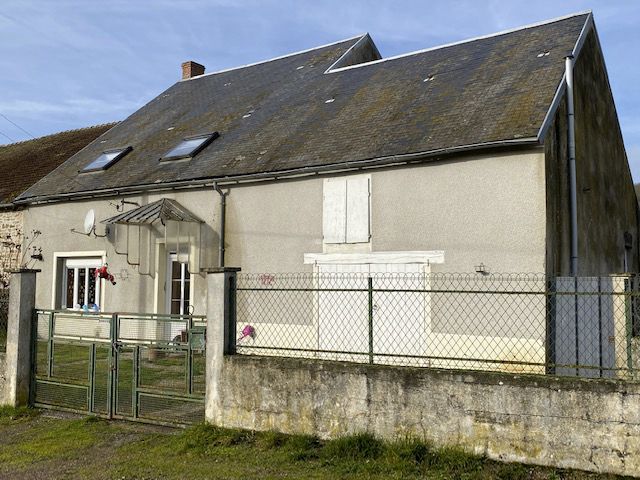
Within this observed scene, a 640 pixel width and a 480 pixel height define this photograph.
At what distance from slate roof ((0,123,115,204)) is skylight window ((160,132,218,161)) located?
313 centimetres

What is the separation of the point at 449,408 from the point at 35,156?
18.7 meters

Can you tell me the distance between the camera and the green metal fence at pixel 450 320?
9023 millimetres

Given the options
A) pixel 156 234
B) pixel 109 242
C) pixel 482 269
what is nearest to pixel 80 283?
pixel 109 242

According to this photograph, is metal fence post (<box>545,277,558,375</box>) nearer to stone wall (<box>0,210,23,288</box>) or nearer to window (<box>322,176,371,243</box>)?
window (<box>322,176,371,243</box>)

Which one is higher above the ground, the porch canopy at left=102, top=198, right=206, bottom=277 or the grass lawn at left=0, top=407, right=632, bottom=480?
the porch canopy at left=102, top=198, right=206, bottom=277

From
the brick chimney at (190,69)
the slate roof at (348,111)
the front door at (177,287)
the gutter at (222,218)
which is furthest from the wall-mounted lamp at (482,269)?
the brick chimney at (190,69)

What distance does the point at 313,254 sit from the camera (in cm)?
1187

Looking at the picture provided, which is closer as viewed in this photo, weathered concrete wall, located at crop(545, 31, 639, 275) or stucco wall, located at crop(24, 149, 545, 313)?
stucco wall, located at crop(24, 149, 545, 313)

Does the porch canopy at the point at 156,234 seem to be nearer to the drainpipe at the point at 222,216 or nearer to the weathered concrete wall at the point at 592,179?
the drainpipe at the point at 222,216

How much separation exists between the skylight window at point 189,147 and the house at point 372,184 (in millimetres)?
53

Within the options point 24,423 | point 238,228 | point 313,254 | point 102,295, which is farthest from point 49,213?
point 24,423

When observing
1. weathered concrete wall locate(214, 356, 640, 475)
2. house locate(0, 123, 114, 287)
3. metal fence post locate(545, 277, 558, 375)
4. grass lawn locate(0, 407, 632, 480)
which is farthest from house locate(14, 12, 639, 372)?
grass lawn locate(0, 407, 632, 480)

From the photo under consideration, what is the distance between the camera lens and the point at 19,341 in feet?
28.3

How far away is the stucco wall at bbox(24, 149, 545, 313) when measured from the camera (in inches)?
383
